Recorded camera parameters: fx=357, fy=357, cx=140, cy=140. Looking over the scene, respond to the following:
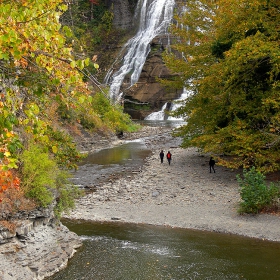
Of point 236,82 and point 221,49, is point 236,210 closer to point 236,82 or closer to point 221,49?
point 236,82

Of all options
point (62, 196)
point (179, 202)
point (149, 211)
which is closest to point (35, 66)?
point (62, 196)

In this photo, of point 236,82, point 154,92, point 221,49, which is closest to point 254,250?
point 236,82

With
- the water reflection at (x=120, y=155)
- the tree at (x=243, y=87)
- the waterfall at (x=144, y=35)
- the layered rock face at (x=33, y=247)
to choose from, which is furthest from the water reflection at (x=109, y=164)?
the waterfall at (x=144, y=35)

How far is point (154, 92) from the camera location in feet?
192

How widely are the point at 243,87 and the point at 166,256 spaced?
448 inches

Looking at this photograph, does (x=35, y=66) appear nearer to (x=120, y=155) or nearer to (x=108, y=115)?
(x=120, y=155)

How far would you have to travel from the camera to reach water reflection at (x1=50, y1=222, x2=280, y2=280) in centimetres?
984

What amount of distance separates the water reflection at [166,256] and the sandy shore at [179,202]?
945 mm

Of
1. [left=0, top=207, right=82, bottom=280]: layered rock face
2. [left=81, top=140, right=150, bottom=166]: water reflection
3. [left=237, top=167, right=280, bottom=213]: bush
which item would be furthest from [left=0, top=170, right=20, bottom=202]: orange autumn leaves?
[left=81, top=140, right=150, bottom=166]: water reflection

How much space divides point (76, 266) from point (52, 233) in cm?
139

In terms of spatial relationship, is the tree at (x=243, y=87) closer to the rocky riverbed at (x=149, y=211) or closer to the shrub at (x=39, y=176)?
the rocky riverbed at (x=149, y=211)

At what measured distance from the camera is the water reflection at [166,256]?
388 inches

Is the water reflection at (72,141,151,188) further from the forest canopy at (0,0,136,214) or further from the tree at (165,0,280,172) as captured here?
the forest canopy at (0,0,136,214)

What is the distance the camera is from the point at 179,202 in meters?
16.9
